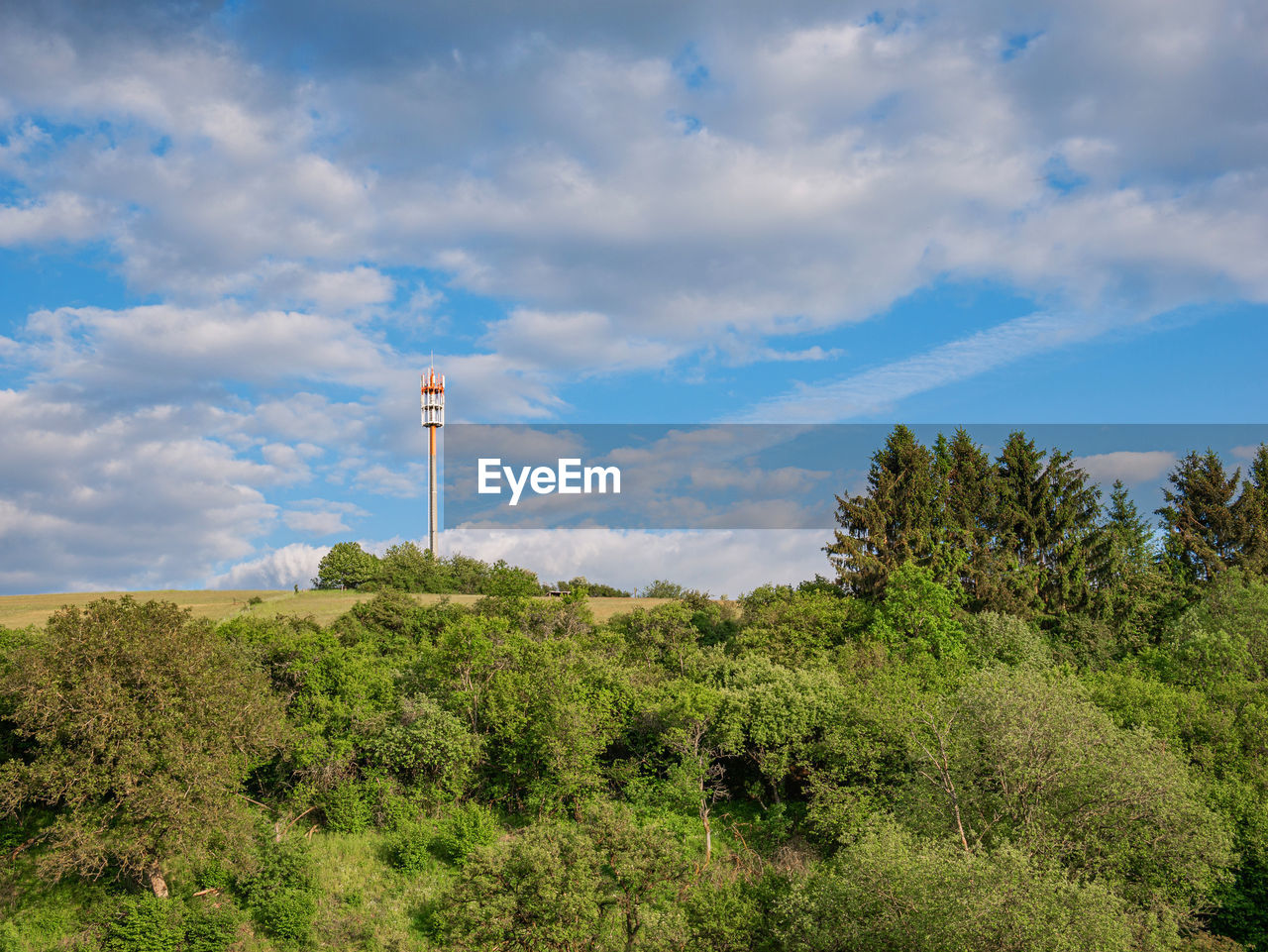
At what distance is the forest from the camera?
3269cm

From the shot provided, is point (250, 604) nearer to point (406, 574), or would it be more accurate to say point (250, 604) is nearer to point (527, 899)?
point (406, 574)

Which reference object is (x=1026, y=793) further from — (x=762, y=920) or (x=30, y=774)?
(x=30, y=774)

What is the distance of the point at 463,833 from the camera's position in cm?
4675

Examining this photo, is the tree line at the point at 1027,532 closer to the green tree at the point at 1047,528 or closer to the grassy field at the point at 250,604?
the green tree at the point at 1047,528

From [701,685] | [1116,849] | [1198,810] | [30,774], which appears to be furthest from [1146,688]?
[30,774]

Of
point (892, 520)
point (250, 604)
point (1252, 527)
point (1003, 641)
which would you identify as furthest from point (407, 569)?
point (1252, 527)

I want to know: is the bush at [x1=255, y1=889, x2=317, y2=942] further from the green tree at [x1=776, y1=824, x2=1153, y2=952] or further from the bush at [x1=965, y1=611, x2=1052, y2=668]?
the bush at [x1=965, y1=611, x2=1052, y2=668]

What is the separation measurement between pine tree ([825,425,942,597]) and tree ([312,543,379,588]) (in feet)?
261

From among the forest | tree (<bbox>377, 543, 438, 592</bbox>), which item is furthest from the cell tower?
the forest

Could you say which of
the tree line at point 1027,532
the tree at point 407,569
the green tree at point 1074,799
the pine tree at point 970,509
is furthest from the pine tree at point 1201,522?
the tree at point 407,569

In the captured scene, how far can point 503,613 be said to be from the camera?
262 ft

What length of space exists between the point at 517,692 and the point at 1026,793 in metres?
28.4

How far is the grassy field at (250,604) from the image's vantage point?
331ft

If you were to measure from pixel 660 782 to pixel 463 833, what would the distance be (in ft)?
37.7
